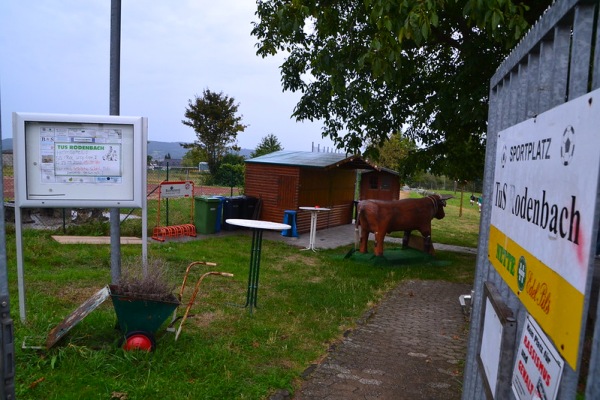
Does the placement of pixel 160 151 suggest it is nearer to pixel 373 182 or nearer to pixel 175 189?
pixel 373 182

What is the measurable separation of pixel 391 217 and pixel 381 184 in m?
8.05

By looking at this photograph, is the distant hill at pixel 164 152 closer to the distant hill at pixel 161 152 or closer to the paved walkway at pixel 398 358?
the distant hill at pixel 161 152

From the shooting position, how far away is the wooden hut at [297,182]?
15.2 m

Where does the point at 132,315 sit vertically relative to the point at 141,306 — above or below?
below

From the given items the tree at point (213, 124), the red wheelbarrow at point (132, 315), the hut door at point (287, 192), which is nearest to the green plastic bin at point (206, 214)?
the hut door at point (287, 192)

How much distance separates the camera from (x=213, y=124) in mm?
39406

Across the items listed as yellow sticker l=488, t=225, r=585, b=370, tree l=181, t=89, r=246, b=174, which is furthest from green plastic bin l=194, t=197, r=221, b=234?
tree l=181, t=89, r=246, b=174

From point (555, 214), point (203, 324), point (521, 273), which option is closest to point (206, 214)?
point (203, 324)

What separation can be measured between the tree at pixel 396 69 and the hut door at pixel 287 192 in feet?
13.0

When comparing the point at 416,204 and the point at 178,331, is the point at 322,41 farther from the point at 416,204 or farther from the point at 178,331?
the point at 178,331

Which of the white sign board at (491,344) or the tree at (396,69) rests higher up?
the tree at (396,69)

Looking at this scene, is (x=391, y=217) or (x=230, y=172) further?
(x=230, y=172)

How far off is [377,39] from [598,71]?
5188mm

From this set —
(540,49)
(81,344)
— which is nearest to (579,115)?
(540,49)
